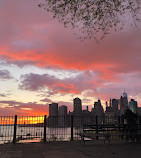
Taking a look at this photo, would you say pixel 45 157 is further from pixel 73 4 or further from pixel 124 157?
pixel 73 4

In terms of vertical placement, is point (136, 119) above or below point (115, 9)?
below

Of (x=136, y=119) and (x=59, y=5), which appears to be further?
(x=136, y=119)

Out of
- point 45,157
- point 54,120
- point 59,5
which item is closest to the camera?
point 59,5

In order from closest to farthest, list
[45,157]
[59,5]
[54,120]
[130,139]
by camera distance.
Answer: [59,5], [45,157], [130,139], [54,120]

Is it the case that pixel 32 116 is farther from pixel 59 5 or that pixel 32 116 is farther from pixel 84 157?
pixel 59 5

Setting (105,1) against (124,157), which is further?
(124,157)

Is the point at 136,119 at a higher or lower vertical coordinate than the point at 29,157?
higher

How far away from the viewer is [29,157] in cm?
629

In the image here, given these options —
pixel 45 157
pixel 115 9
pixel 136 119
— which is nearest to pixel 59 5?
pixel 115 9

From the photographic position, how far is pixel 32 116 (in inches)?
472

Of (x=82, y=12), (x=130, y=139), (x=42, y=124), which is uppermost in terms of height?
(x=82, y=12)

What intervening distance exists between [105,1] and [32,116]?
9.38 m

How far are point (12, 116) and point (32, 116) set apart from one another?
1.37 m

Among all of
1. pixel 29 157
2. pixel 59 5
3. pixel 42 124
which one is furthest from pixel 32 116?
pixel 59 5
